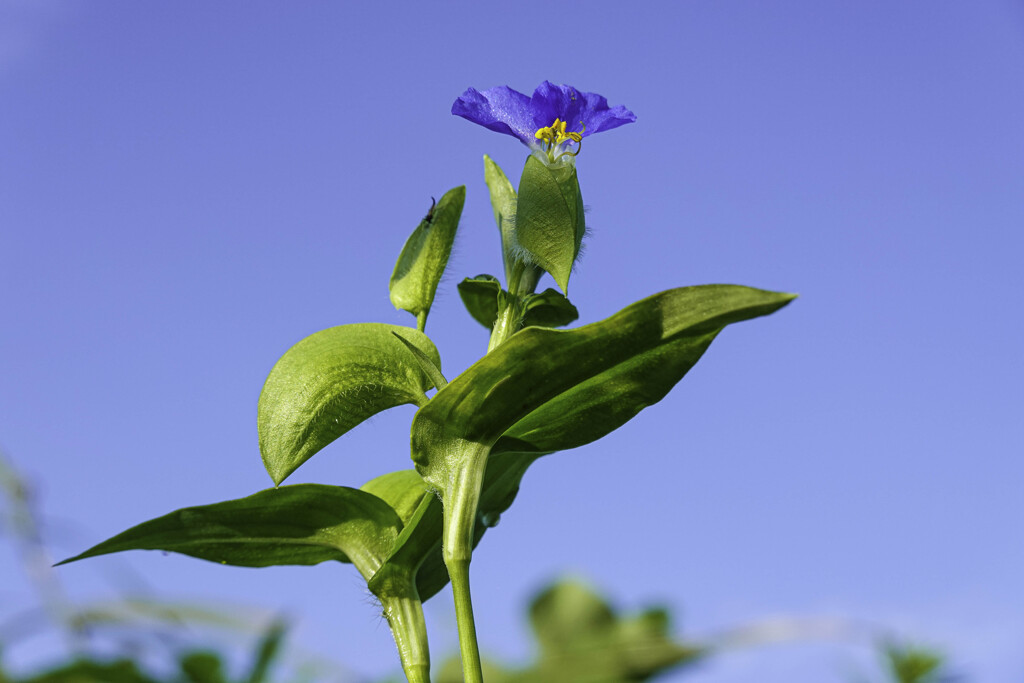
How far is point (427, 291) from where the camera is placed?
1.40 metres

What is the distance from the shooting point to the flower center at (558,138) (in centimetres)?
133

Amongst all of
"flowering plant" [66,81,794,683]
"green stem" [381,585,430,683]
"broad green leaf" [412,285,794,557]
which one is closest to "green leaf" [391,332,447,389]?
"flowering plant" [66,81,794,683]

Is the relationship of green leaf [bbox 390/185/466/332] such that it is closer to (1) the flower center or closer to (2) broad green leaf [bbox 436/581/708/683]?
(1) the flower center

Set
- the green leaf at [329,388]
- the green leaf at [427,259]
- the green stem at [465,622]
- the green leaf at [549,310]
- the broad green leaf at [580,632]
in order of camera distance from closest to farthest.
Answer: the broad green leaf at [580,632]
the green stem at [465,622]
the green leaf at [329,388]
the green leaf at [549,310]
the green leaf at [427,259]

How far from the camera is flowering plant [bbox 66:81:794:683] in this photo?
3.55 ft

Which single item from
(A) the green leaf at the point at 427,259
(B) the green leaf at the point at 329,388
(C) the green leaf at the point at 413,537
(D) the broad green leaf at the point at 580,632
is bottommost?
(D) the broad green leaf at the point at 580,632

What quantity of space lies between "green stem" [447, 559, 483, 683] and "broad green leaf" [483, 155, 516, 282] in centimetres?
45

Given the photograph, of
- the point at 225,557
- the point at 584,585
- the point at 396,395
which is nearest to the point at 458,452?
the point at 396,395

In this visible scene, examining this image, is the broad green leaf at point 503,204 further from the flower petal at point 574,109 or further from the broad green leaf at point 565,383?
the broad green leaf at point 565,383

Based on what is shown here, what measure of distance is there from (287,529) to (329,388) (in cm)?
27

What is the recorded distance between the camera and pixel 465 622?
105 cm

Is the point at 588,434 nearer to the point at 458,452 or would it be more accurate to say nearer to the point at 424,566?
the point at 458,452

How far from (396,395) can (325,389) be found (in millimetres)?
108

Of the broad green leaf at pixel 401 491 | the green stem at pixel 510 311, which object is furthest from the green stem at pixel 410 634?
the green stem at pixel 510 311
